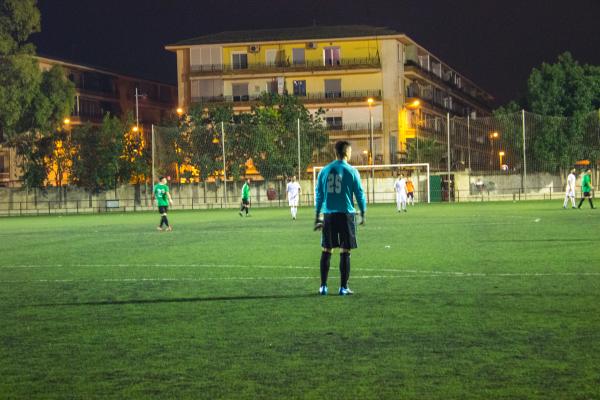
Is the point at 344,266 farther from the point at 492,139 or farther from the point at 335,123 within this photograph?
the point at 335,123

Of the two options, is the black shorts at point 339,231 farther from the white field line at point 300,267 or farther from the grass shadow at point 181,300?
the white field line at point 300,267

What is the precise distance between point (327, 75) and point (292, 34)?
22.0ft

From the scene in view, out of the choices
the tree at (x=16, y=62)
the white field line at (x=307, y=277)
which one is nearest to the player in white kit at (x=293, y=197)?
the white field line at (x=307, y=277)

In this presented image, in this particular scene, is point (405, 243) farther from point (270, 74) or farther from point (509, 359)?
point (270, 74)

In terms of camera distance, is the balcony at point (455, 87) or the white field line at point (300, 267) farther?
the balcony at point (455, 87)

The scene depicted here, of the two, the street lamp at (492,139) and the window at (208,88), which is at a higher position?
the window at (208,88)

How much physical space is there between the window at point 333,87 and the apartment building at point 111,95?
1913 centimetres

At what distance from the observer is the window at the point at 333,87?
88.6 m

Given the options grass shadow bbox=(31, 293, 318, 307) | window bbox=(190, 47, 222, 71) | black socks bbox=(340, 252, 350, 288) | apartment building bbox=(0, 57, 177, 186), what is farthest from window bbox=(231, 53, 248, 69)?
black socks bbox=(340, 252, 350, 288)

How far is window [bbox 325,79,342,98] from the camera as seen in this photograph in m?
88.6

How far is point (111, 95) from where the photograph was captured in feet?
345

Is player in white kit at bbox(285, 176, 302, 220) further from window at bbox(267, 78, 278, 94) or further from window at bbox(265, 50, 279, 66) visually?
window at bbox(265, 50, 279, 66)

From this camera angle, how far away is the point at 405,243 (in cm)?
2228

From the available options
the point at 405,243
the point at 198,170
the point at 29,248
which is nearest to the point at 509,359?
the point at 405,243
